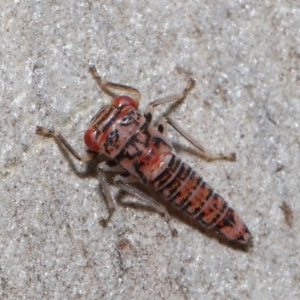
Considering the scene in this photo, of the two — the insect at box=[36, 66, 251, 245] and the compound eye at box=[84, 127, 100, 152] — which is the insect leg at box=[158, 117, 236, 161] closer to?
the insect at box=[36, 66, 251, 245]

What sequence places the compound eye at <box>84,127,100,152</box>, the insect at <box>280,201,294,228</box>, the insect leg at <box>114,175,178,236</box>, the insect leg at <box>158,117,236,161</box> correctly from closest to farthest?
the compound eye at <box>84,127,100,152</box>, the insect leg at <box>114,175,178,236</box>, the insect leg at <box>158,117,236,161</box>, the insect at <box>280,201,294,228</box>

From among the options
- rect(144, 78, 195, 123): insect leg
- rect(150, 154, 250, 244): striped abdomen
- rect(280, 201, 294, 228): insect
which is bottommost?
rect(280, 201, 294, 228): insect

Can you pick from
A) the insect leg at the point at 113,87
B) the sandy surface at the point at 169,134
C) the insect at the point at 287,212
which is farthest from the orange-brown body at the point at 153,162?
the insect at the point at 287,212

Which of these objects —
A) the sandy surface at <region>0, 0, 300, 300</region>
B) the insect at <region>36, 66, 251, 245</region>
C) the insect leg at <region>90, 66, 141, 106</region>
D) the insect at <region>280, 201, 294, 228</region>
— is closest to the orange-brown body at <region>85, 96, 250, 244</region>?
the insect at <region>36, 66, 251, 245</region>

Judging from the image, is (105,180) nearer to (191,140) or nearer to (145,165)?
(145,165)

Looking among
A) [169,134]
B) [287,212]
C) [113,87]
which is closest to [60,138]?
[113,87]

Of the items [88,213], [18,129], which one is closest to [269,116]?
[88,213]
